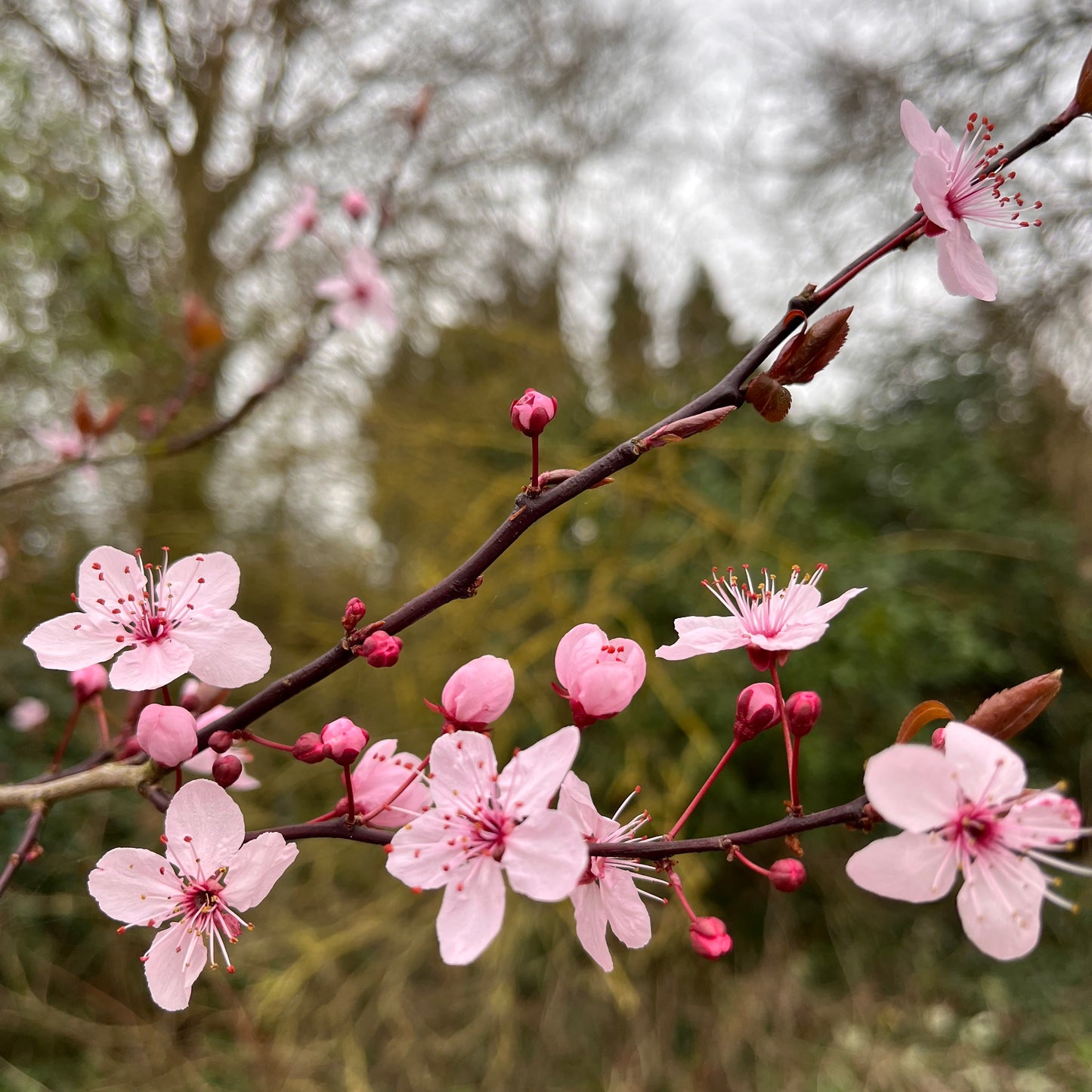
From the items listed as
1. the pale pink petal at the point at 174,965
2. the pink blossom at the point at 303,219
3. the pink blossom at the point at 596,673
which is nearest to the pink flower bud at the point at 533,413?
the pink blossom at the point at 596,673

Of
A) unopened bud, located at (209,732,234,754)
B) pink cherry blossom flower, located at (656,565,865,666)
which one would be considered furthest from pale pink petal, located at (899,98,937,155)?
unopened bud, located at (209,732,234,754)

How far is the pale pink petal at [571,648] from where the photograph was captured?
22.7 inches

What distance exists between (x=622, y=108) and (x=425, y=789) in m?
3.86

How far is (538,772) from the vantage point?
50 centimetres

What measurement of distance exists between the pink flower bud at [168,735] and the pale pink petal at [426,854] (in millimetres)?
171

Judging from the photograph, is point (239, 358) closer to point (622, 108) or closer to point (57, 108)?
point (57, 108)

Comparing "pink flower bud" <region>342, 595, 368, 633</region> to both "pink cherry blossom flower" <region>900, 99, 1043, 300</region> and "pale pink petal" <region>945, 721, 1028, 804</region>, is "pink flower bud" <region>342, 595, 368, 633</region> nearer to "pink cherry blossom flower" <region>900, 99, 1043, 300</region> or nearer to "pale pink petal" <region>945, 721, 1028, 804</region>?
"pale pink petal" <region>945, 721, 1028, 804</region>

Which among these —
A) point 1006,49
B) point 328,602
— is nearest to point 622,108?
point 1006,49

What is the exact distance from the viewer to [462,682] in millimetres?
557

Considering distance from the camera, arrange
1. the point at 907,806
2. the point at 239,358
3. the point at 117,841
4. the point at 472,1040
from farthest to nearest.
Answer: the point at 239,358 < the point at 117,841 < the point at 472,1040 < the point at 907,806

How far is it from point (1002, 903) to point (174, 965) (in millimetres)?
611

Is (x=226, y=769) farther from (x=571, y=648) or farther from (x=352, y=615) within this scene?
(x=571, y=648)

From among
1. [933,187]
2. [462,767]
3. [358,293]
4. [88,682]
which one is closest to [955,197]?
[933,187]

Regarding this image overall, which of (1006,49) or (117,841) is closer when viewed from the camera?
(1006,49)
